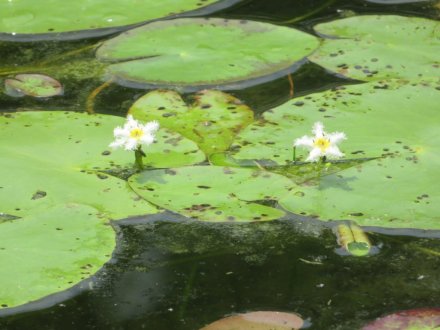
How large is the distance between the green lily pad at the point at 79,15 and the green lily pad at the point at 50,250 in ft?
4.91

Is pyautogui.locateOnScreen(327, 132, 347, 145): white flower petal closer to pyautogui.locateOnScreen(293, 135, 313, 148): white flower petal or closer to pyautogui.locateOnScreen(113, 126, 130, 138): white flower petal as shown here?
pyautogui.locateOnScreen(293, 135, 313, 148): white flower petal

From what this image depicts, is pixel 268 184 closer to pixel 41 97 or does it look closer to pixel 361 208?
pixel 361 208

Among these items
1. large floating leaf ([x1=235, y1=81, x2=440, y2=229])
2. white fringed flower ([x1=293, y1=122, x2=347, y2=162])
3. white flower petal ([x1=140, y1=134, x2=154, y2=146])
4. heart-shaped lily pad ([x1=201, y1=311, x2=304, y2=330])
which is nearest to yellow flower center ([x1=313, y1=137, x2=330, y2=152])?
white fringed flower ([x1=293, y1=122, x2=347, y2=162])

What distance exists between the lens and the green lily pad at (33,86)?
3592 mm

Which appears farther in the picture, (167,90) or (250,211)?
(167,90)

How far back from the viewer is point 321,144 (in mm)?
2896

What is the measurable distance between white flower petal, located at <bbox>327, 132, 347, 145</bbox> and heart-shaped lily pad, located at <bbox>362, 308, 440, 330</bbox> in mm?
707

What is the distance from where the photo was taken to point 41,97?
3568mm

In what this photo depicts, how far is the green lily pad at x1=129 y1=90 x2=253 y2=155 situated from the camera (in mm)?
3209

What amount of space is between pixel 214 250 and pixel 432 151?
2.65 feet

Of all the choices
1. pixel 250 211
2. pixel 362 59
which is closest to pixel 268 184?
pixel 250 211

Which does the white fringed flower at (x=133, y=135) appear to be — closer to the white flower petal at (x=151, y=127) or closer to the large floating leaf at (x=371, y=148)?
the white flower petal at (x=151, y=127)

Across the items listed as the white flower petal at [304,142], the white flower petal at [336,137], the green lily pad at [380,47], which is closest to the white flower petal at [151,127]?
the white flower petal at [304,142]

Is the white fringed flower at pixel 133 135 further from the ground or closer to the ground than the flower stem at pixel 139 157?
further from the ground
